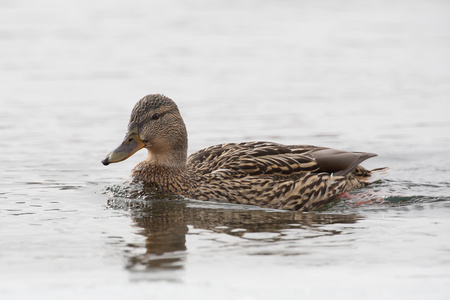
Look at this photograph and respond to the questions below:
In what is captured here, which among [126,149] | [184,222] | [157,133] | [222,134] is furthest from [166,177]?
[222,134]

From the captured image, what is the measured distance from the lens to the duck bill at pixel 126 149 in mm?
9508

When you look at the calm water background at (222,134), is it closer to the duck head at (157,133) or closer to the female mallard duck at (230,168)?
the female mallard duck at (230,168)

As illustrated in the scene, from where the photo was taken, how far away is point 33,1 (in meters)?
25.0

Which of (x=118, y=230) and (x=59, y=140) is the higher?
(x=59, y=140)

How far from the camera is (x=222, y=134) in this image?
44.6ft

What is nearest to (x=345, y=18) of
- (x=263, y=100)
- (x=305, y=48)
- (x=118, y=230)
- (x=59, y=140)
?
(x=305, y=48)

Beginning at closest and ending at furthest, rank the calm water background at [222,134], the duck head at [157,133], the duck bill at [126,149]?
the calm water background at [222,134] < the duck bill at [126,149] < the duck head at [157,133]

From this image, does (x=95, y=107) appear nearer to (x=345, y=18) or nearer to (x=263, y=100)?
(x=263, y=100)

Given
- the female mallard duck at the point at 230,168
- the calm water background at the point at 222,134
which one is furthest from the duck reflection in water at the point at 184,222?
the female mallard duck at the point at 230,168

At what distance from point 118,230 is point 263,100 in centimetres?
772

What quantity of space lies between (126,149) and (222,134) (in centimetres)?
413

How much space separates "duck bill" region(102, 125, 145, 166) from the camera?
31.2 ft

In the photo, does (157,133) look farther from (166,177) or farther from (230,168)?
(230,168)

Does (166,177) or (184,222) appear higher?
(166,177)
